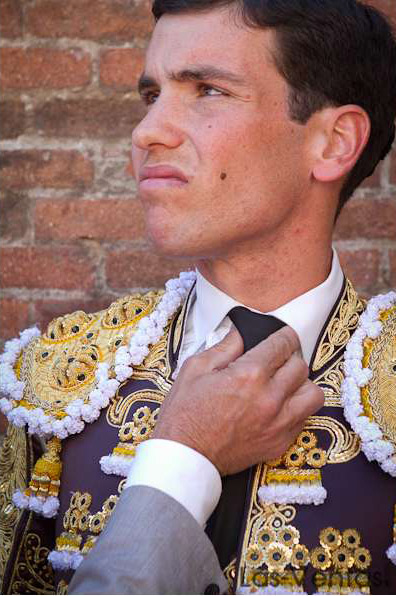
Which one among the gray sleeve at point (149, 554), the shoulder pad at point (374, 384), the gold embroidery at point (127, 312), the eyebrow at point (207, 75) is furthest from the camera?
the gold embroidery at point (127, 312)

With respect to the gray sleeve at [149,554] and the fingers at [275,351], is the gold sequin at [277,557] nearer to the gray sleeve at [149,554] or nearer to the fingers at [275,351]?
the gray sleeve at [149,554]

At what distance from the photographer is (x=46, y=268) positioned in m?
2.78

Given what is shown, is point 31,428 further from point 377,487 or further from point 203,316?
point 377,487

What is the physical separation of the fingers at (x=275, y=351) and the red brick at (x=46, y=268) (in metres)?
1.04

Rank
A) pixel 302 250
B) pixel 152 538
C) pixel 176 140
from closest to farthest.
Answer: pixel 152 538, pixel 176 140, pixel 302 250

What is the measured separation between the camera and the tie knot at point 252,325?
6.04 ft

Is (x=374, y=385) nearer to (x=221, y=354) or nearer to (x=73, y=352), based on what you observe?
(x=221, y=354)

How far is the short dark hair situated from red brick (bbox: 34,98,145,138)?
690 mm

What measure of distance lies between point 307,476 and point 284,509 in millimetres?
69

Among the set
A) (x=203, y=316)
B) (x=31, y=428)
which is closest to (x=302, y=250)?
(x=203, y=316)

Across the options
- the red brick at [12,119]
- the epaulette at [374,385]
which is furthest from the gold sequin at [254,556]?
the red brick at [12,119]

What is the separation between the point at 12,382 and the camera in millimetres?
2074

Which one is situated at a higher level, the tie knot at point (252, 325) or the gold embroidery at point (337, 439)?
the tie knot at point (252, 325)

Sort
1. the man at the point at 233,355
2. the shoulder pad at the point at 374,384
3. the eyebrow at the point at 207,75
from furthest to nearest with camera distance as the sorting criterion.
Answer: the eyebrow at the point at 207,75, the shoulder pad at the point at 374,384, the man at the point at 233,355
